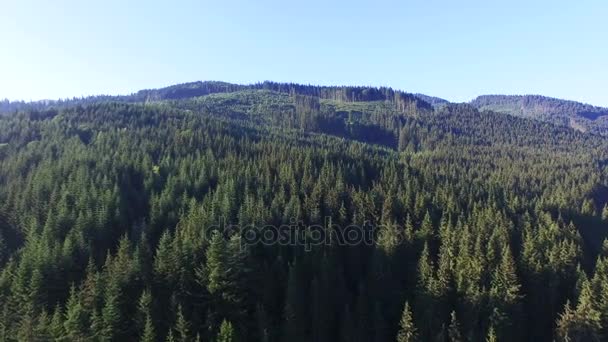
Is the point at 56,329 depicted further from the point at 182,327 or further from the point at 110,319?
the point at 182,327

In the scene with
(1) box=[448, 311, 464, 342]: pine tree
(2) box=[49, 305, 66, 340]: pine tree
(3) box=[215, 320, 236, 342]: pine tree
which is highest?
(3) box=[215, 320, 236, 342]: pine tree

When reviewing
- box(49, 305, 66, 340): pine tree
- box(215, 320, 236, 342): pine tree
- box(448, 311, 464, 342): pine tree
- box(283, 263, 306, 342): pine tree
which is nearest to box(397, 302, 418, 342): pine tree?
box(448, 311, 464, 342): pine tree

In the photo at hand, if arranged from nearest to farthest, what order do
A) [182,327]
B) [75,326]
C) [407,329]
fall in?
[75,326]
[182,327]
[407,329]

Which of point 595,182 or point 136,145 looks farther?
point 595,182

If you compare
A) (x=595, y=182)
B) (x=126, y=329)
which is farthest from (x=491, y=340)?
(x=595, y=182)

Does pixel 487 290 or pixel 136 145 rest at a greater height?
pixel 136 145

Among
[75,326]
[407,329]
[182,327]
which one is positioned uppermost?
[182,327]

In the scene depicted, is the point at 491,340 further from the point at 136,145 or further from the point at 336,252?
the point at 136,145

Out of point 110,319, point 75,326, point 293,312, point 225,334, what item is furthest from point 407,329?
point 75,326

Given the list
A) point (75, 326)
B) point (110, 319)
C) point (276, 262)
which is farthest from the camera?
point (276, 262)

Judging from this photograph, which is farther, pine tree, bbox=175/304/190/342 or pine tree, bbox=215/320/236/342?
pine tree, bbox=175/304/190/342

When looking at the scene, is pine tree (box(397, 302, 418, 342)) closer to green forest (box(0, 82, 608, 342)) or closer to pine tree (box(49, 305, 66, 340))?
green forest (box(0, 82, 608, 342))
